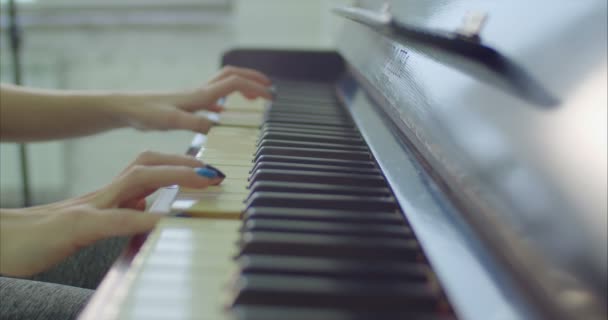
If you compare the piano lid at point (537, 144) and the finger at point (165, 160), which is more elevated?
the piano lid at point (537, 144)

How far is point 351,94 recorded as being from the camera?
3.40 feet

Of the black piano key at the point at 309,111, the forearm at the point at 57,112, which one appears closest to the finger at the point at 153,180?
the black piano key at the point at 309,111

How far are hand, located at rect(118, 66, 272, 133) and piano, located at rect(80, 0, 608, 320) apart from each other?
1.22 ft

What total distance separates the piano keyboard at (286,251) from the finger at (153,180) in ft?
0.04

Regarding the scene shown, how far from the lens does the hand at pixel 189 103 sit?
100cm

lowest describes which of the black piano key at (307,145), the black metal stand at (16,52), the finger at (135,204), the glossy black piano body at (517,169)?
the black metal stand at (16,52)

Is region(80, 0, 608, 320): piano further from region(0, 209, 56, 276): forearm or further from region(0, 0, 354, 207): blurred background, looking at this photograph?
region(0, 0, 354, 207): blurred background

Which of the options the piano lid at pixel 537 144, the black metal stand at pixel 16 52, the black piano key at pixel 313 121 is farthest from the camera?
the black metal stand at pixel 16 52

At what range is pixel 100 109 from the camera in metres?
1.05

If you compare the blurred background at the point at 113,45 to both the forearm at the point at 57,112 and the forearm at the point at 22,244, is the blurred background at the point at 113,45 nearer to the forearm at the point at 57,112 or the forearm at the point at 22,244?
the forearm at the point at 57,112

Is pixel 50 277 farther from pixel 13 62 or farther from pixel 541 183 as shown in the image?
pixel 13 62

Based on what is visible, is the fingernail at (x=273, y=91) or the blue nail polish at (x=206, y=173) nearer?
the blue nail polish at (x=206, y=173)

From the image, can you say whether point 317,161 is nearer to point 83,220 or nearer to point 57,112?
point 83,220

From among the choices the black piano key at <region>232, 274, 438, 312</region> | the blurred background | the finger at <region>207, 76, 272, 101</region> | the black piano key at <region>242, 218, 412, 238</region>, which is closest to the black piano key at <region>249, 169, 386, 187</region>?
the black piano key at <region>242, 218, 412, 238</region>
